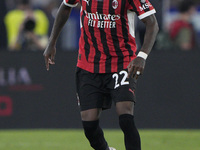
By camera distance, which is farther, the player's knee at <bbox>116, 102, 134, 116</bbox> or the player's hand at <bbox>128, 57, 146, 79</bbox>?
the player's knee at <bbox>116, 102, 134, 116</bbox>

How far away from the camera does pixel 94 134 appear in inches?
273

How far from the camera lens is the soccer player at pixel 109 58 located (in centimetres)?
643

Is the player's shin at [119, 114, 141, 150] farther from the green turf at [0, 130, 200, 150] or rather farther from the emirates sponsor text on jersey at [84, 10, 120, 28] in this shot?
the green turf at [0, 130, 200, 150]

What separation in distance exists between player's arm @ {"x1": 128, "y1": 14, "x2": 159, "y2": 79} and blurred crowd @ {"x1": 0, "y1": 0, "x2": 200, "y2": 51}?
5413 mm

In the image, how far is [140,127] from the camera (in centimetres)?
1148

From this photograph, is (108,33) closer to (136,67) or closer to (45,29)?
(136,67)

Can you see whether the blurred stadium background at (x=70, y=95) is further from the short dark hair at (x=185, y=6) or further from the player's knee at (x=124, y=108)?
the player's knee at (x=124, y=108)

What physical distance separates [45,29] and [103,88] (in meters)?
5.91

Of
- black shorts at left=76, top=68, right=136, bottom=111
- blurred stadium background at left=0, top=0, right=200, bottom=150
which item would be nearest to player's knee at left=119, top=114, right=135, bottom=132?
black shorts at left=76, top=68, right=136, bottom=111

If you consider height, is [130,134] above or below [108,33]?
below

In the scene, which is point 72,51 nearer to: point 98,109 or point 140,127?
point 140,127

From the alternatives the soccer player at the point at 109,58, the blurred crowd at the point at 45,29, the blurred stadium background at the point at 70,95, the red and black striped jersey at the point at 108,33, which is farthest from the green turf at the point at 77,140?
the red and black striped jersey at the point at 108,33

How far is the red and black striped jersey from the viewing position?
662cm

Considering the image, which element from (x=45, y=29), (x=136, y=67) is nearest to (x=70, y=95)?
(x=45, y=29)
